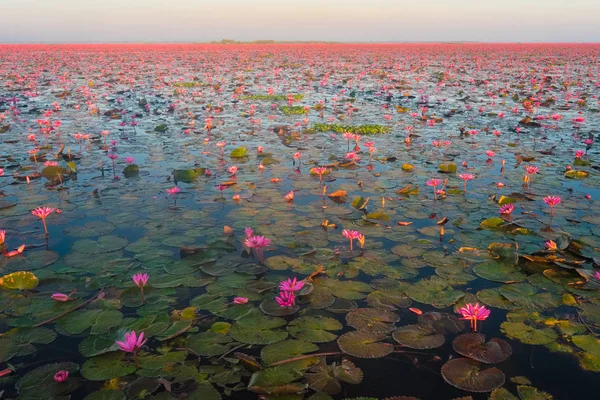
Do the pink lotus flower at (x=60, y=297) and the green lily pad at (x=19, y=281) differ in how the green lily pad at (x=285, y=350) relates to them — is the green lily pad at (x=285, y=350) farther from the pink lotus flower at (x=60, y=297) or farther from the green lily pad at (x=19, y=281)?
the green lily pad at (x=19, y=281)

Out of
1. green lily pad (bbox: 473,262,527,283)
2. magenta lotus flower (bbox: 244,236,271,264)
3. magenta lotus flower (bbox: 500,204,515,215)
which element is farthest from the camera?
magenta lotus flower (bbox: 500,204,515,215)

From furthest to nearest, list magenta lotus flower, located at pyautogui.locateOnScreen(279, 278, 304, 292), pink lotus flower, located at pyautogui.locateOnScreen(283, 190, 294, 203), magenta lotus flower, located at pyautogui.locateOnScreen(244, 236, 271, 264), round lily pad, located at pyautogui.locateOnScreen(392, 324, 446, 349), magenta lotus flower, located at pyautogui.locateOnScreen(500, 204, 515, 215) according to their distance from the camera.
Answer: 1. pink lotus flower, located at pyautogui.locateOnScreen(283, 190, 294, 203)
2. magenta lotus flower, located at pyautogui.locateOnScreen(500, 204, 515, 215)
3. magenta lotus flower, located at pyautogui.locateOnScreen(244, 236, 271, 264)
4. magenta lotus flower, located at pyautogui.locateOnScreen(279, 278, 304, 292)
5. round lily pad, located at pyautogui.locateOnScreen(392, 324, 446, 349)

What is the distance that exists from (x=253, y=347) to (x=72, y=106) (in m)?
13.5

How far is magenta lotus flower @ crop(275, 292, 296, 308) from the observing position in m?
3.26

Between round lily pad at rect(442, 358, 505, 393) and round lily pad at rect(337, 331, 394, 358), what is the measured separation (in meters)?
0.39

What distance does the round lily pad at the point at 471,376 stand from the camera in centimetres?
248

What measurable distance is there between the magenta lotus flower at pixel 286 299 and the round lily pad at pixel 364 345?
518 millimetres

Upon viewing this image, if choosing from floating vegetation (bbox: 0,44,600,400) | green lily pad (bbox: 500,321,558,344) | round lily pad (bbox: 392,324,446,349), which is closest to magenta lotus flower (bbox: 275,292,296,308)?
floating vegetation (bbox: 0,44,600,400)

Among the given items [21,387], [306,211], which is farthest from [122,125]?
[21,387]

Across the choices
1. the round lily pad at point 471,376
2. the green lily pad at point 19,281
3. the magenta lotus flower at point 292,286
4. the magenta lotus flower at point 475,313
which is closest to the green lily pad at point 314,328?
the magenta lotus flower at point 292,286

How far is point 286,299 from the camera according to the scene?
130 inches

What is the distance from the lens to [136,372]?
2600 mm

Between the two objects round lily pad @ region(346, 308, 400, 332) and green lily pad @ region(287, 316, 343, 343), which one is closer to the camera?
green lily pad @ region(287, 316, 343, 343)

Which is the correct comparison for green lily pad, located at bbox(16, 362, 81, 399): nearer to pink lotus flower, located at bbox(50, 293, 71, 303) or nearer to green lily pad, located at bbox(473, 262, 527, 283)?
pink lotus flower, located at bbox(50, 293, 71, 303)
